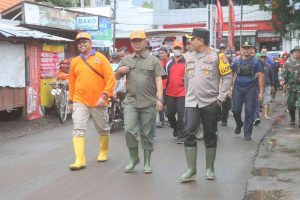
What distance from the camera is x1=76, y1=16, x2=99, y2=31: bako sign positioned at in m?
17.2

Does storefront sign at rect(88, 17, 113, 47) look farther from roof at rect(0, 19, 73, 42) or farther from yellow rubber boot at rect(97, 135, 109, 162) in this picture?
yellow rubber boot at rect(97, 135, 109, 162)

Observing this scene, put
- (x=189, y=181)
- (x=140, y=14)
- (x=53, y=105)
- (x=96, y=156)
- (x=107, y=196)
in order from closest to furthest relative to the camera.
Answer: (x=107, y=196) < (x=189, y=181) < (x=96, y=156) < (x=53, y=105) < (x=140, y=14)

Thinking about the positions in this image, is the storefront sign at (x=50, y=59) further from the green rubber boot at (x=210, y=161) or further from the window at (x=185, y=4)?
the window at (x=185, y=4)

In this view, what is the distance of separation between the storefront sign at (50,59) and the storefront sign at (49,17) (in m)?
0.94

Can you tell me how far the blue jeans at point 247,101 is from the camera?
9.81 metres

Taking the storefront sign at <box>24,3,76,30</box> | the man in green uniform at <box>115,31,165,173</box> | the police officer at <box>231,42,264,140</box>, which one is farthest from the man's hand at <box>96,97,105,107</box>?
the storefront sign at <box>24,3,76,30</box>

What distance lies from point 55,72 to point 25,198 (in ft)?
29.2

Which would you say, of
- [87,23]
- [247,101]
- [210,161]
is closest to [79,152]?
[210,161]

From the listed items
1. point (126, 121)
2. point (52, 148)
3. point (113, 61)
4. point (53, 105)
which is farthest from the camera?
point (53, 105)

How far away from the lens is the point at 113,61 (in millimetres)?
12266

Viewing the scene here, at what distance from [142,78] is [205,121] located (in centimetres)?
117

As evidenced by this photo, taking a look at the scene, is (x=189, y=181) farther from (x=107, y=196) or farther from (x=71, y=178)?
(x=71, y=178)

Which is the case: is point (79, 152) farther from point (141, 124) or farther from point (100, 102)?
point (141, 124)

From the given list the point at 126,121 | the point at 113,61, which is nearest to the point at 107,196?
→ the point at 126,121
